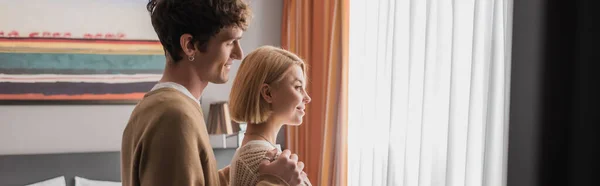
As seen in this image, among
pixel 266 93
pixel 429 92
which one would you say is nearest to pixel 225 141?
pixel 429 92

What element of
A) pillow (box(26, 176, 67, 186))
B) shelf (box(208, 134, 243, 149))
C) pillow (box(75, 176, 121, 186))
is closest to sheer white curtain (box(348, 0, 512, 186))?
shelf (box(208, 134, 243, 149))

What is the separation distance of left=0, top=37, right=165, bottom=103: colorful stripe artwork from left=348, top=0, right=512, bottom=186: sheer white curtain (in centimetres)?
154

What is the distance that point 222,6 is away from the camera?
1345mm

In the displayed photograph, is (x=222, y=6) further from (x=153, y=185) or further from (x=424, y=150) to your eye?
(x=424, y=150)

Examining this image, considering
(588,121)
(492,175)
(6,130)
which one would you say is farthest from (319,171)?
(588,121)

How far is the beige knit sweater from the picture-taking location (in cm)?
162

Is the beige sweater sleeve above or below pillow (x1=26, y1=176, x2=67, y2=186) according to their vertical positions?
above

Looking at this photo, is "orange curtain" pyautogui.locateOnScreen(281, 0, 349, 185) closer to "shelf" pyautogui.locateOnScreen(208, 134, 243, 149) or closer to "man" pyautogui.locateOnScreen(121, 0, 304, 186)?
"shelf" pyautogui.locateOnScreen(208, 134, 243, 149)

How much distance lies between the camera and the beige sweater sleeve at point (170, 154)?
1.26 meters

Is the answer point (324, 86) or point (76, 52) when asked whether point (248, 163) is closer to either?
point (324, 86)

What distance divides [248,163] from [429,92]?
4.37 ft

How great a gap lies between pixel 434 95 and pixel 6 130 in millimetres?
2806

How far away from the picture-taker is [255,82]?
5.67 ft

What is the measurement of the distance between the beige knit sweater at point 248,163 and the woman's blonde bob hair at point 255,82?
7 centimetres
